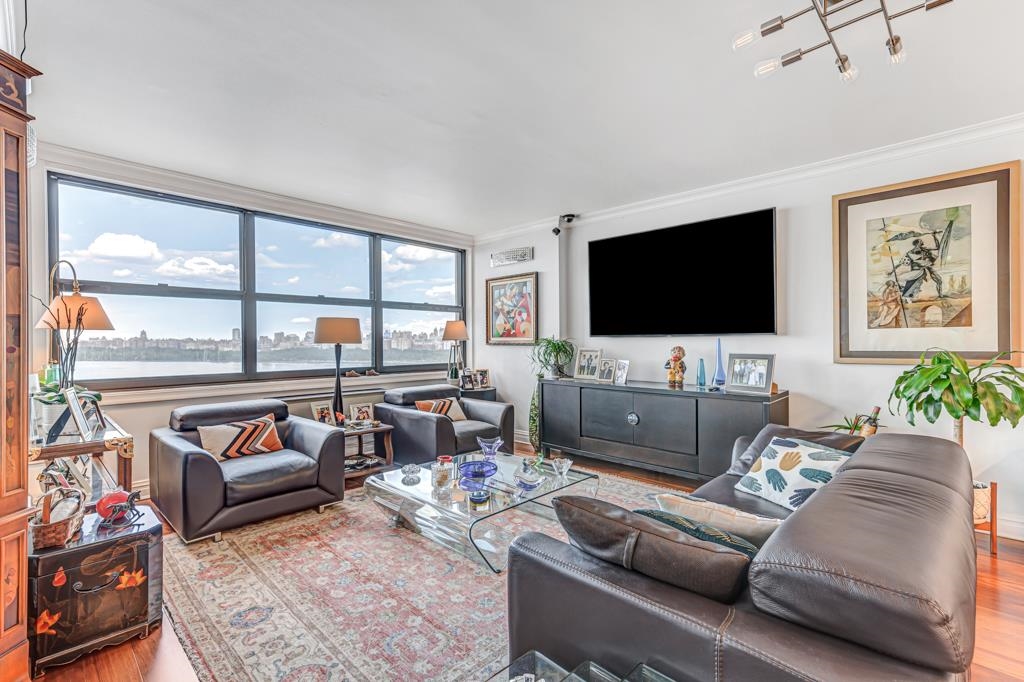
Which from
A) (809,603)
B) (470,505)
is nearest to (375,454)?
(470,505)

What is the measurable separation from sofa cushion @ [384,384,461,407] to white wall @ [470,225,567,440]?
0.88m

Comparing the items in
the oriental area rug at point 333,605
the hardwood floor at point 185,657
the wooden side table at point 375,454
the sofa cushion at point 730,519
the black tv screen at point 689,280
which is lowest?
the hardwood floor at point 185,657

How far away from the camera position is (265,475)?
119 inches

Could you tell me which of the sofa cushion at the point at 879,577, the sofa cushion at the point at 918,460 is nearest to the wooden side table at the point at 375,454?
the sofa cushion at the point at 918,460

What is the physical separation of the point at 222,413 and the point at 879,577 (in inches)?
148

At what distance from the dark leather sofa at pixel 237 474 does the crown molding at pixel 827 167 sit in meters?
3.26

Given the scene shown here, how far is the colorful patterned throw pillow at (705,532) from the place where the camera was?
1.28 metres

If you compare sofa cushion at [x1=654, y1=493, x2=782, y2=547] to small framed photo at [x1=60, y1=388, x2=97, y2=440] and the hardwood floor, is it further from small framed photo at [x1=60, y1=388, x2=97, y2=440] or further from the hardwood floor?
small framed photo at [x1=60, y1=388, x2=97, y2=440]

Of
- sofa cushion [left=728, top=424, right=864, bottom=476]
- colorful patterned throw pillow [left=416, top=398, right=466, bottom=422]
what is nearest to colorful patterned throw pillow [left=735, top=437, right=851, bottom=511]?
sofa cushion [left=728, top=424, right=864, bottom=476]

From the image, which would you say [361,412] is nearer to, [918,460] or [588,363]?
[588,363]

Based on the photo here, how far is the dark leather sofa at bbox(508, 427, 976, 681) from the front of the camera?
2.65 ft

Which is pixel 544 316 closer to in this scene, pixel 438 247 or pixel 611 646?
pixel 438 247

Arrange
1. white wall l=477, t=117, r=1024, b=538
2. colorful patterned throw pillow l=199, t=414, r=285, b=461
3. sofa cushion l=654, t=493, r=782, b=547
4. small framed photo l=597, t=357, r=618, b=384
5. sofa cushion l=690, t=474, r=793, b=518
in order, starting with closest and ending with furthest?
sofa cushion l=654, t=493, r=782, b=547 → sofa cushion l=690, t=474, r=793, b=518 → white wall l=477, t=117, r=1024, b=538 → colorful patterned throw pillow l=199, t=414, r=285, b=461 → small framed photo l=597, t=357, r=618, b=384

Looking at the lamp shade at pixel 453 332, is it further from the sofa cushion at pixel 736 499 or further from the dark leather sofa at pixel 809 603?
the dark leather sofa at pixel 809 603
